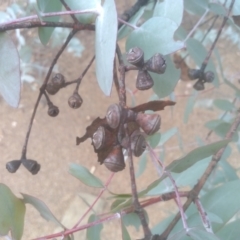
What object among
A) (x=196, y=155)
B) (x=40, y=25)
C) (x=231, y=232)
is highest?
(x=40, y=25)

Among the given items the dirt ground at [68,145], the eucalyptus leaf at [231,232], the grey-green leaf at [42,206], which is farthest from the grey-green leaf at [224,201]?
the dirt ground at [68,145]

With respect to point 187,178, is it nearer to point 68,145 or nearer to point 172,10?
point 172,10

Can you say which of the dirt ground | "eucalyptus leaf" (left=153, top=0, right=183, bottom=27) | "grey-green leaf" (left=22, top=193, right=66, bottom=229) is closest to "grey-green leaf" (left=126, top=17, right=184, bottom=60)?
"eucalyptus leaf" (left=153, top=0, right=183, bottom=27)

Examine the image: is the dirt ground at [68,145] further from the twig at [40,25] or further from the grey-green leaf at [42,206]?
the twig at [40,25]

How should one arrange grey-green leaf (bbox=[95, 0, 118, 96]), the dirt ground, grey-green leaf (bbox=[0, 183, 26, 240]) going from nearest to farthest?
1. grey-green leaf (bbox=[95, 0, 118, 96])
2. grey-green leaf (bbox=[0, 183, 26, 240])
3. the dirt ground

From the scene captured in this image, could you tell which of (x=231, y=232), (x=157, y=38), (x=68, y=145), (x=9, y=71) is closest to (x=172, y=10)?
(x=157, y=38)

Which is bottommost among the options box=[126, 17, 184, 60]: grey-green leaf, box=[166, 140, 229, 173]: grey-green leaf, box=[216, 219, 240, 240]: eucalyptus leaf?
box=[216, 219, 240, 240]: eucalyptus leaf

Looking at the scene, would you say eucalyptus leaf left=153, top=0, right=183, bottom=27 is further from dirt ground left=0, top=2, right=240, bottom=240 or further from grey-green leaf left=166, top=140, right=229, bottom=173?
dirt ground left=0, top=2, right=240, bottom=240
